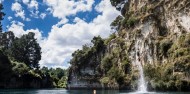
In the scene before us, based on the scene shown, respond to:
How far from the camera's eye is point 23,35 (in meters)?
157

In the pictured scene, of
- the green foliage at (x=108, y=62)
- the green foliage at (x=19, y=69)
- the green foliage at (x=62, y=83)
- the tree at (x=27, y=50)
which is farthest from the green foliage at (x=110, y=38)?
the green foliage at (x=62, y=83)

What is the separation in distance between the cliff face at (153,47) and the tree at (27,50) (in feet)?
173

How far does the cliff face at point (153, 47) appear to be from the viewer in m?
74.2

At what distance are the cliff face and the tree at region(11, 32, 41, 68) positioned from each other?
173 ft

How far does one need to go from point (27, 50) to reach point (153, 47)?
81.6m

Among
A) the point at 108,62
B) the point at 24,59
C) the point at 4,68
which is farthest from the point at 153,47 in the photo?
the point at 24,59

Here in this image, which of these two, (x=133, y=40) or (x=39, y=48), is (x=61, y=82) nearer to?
(x=39, y=48)

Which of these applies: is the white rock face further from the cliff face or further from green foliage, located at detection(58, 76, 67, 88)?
green foliage, located at detection(58, 76, 67, 88)

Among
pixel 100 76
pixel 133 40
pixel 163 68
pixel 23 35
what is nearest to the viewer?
pixel 163 68

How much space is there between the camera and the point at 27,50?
6171 inches

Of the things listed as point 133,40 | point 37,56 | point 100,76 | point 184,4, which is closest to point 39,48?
point 37,56

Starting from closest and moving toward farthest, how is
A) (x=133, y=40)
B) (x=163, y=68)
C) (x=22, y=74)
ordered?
(x=163, y=68)
(x=133, y=40)
(x=22, y=74)

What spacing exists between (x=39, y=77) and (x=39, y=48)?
68.6ft

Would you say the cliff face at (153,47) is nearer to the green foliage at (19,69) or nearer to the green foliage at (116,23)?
the green foliage at (116,23)
